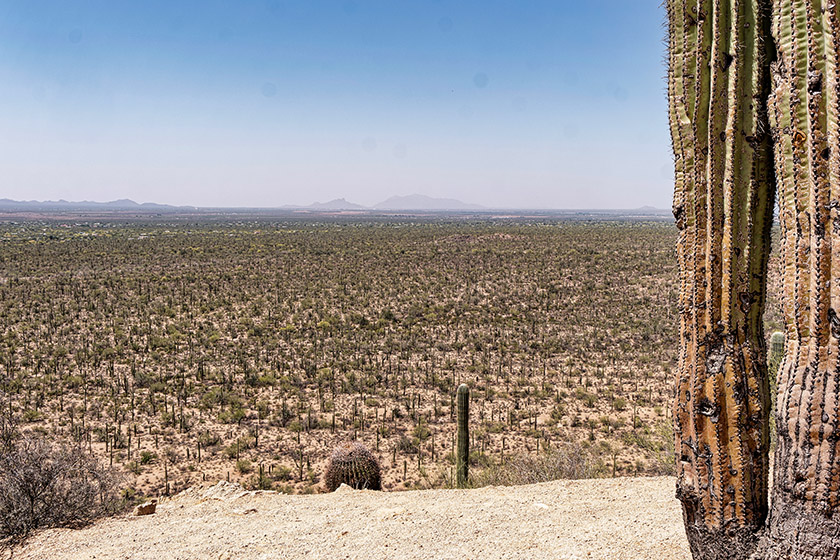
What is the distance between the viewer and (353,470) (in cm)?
855

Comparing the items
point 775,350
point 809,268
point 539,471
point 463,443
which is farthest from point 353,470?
point 809,268

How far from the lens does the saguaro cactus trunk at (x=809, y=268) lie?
2.72m

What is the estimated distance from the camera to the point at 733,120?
3.24 metres

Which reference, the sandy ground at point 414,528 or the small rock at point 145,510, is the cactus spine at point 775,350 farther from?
the small rock at point 145,510

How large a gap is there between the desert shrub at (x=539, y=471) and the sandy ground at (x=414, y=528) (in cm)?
93

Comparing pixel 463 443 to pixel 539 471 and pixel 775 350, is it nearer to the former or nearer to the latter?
pixel 539 471

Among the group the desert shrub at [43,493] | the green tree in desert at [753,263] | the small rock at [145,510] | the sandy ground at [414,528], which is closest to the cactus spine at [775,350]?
the sandy ground at [414,528]

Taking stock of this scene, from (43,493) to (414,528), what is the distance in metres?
4.28

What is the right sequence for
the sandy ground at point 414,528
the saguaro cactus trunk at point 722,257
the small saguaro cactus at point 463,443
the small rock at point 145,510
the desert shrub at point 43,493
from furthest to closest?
the small saguaro cactus at point 463,443 < the small rock at point 145,510 < the desert shrub at point 43,493 < the sandy ground at point 414,528 < the saguaro cactus trunk at point 722,257

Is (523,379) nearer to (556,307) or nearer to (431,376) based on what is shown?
(431,376)

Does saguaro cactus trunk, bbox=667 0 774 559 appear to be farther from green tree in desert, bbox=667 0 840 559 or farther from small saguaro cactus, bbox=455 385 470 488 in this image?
small saguaro cactus, bbox=455 385 470 488

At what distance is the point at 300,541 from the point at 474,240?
2310 inches

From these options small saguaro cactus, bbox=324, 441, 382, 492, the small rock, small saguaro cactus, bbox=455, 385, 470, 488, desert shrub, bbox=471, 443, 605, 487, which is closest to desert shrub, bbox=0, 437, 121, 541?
the small rock

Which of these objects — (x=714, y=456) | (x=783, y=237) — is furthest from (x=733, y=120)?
(x=714, y=456)
